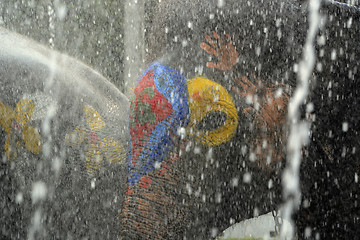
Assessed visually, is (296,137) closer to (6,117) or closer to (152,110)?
(152,110)

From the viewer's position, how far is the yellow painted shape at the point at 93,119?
3.41 ft

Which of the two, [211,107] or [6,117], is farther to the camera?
[6,117]

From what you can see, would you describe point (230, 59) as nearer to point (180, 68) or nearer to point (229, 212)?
point (180, 68)

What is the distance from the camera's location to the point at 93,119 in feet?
3.44

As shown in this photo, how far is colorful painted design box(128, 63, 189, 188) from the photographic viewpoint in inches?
34.9

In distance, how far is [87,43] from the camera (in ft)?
7.01

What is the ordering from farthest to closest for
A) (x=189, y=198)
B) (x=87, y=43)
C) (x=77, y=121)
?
(x=87, y=43) < (x=77, y=121) < (x=189, y=198)

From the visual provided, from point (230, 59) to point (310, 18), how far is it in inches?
9.0

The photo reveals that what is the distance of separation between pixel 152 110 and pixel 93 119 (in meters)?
0.24

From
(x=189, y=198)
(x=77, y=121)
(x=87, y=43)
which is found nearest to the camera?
(x=189, y=198)

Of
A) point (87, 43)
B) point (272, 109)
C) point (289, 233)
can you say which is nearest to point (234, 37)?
point (272, 109)

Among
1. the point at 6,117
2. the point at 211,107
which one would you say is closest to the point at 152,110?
the point at 211,107

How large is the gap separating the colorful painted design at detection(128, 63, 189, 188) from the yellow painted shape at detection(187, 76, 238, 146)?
20 millimetres

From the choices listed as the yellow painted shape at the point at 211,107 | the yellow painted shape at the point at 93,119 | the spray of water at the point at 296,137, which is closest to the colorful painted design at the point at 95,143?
the yellow painted shape at the point at 93,119
